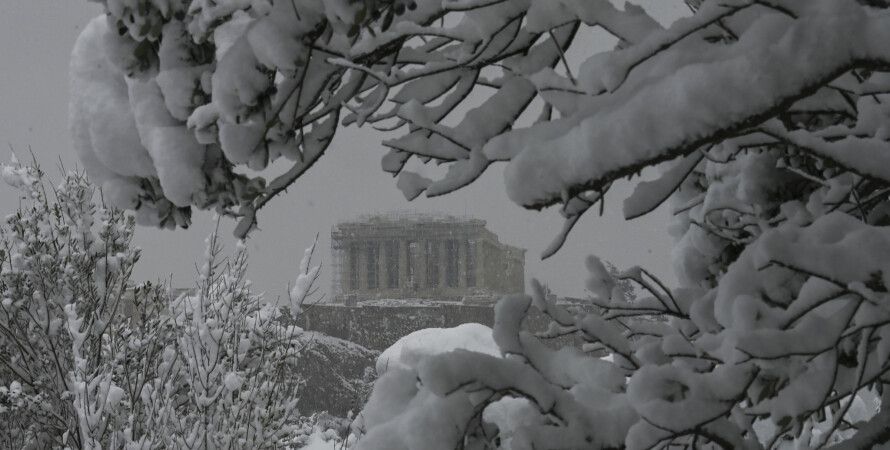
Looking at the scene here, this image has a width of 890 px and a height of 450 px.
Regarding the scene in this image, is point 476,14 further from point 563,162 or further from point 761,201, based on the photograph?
point 761,201

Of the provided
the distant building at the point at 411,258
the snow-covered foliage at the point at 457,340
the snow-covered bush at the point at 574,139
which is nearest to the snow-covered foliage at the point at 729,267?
the snow-covered bush at the point at 574,139

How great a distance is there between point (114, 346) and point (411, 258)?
68.6 meters

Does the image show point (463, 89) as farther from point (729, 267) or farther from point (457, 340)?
point (457, 340)

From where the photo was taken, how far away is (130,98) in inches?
82.7

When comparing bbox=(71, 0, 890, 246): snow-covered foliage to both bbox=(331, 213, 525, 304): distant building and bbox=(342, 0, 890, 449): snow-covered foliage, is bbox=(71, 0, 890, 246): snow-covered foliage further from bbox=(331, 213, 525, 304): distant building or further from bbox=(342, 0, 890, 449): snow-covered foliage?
bbox=(331, 213, 525, 304): distant building

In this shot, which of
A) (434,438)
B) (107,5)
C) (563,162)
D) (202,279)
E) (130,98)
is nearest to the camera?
(563,162)

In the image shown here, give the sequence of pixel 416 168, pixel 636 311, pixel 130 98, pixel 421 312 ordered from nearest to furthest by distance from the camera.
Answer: pixel 130 98 < pixel 416 168 < pixel 636 311 < pixel 421 312

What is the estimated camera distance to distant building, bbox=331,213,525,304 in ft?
249

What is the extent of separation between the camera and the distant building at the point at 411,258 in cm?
7600

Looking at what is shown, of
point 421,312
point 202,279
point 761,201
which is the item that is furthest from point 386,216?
point 761,201

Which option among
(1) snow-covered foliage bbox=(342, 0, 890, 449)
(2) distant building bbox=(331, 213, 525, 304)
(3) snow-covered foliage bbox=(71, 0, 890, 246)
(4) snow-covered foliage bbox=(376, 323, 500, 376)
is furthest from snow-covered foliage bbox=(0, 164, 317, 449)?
(2) distant building bbox=(331, 213, 525, 304)

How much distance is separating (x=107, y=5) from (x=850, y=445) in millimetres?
1947

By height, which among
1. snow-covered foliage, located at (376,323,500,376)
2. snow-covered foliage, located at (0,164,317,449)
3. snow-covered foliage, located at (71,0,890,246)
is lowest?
snow-covered foliage, located at (376,323,500,376)

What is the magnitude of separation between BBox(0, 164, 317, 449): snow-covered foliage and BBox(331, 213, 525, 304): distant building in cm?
6542
